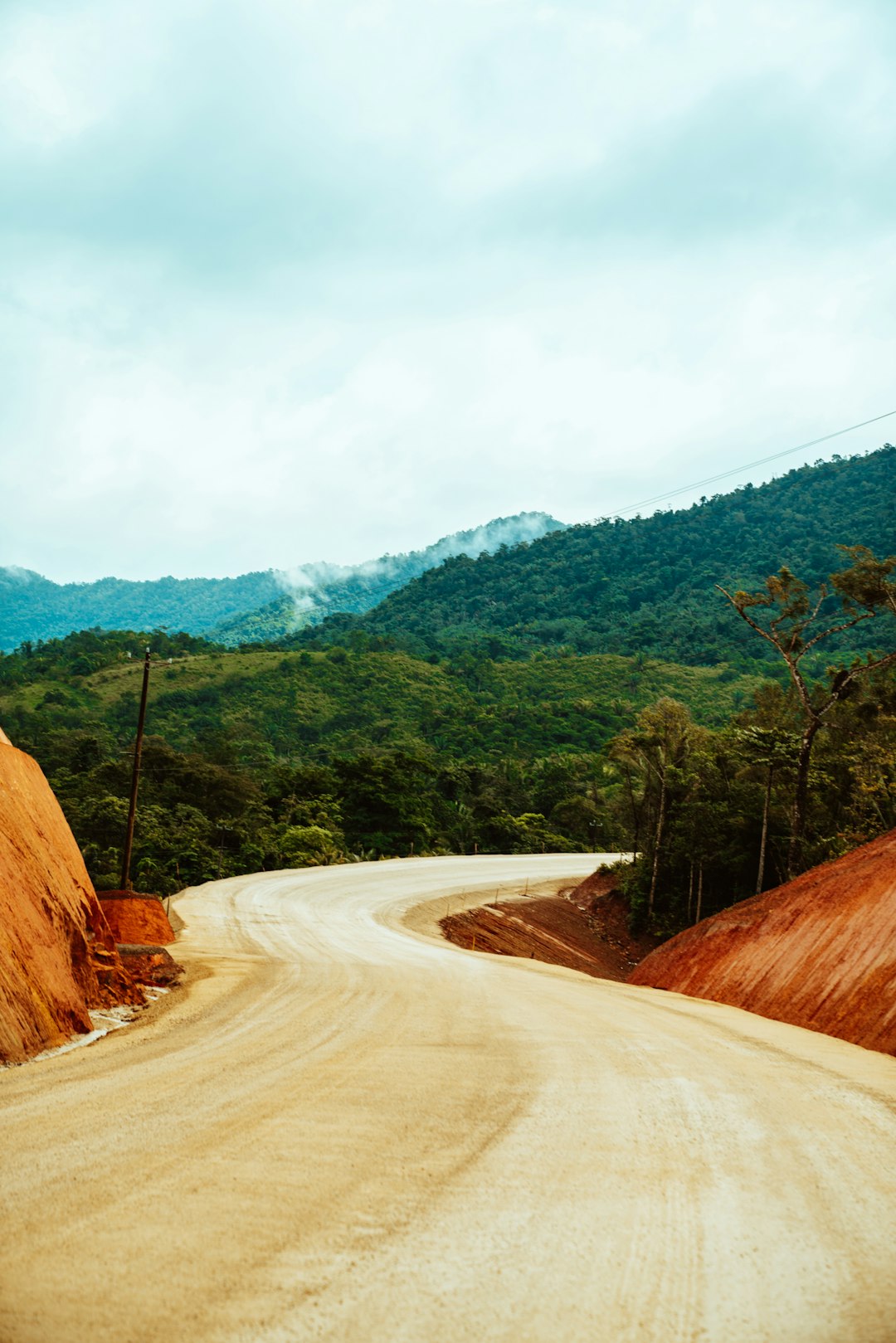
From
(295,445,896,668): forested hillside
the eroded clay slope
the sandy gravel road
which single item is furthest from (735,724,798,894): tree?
(295,445,896,668): forested hillside

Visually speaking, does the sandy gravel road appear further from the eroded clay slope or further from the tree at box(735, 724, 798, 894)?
the tree at box(735, 724, 798, 894)

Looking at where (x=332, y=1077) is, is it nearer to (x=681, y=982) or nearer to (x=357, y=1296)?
(x=357, y=1296)

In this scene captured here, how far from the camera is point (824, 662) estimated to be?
106 m

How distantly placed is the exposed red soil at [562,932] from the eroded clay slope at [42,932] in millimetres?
18258

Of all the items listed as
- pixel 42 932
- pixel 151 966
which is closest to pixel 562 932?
pixel 151 966

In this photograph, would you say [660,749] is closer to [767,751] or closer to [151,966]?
[767,751]

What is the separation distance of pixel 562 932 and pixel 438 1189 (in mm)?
29548

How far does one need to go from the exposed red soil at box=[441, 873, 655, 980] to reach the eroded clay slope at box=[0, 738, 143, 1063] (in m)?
18.3

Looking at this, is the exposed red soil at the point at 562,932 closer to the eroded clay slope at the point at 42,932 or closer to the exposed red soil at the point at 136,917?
the exposed red soil at the point at 136,917

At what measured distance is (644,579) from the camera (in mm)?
172000

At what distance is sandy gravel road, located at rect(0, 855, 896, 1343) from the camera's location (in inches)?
130

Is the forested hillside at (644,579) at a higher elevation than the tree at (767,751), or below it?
higher

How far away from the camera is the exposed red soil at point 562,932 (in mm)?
28656

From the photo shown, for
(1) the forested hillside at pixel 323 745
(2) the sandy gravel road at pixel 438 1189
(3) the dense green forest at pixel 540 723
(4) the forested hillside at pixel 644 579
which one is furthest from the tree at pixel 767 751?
(4) the forested hillside at pixel 644 579
